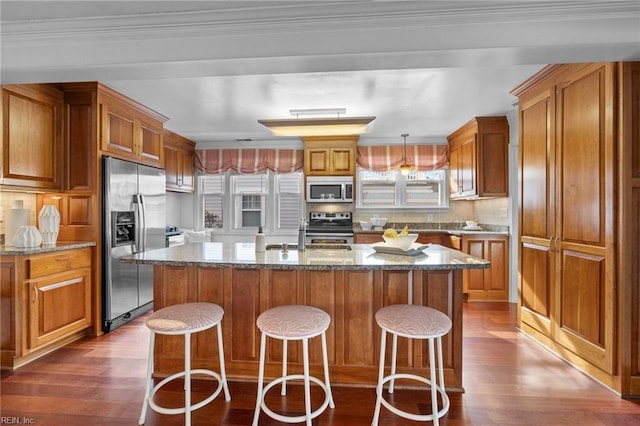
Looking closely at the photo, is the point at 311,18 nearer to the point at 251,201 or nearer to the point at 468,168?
the point at 468,168

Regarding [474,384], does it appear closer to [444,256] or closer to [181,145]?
[444,256]

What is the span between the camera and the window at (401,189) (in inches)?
211

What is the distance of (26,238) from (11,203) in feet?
1.94

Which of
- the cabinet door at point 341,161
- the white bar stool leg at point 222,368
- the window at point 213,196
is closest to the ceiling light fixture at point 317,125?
the white bar stool leg at point 222,368

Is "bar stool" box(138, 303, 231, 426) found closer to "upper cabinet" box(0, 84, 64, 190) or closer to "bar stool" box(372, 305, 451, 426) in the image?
"bar stool" box(372, 305, 451, 426)

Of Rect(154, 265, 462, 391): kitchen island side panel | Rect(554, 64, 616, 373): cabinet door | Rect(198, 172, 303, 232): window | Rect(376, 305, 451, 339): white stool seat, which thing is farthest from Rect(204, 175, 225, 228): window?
Rect(554, 64, 616, 373): cabinet door

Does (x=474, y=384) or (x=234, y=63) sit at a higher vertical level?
(x=234, y=63)

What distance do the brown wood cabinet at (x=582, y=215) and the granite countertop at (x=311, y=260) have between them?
0.99 meters

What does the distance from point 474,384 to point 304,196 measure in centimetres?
352

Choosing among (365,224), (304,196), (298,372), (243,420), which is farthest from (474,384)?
(304,196)

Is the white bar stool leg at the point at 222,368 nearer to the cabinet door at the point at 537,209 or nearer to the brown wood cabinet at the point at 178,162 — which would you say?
the cabinet door at the point at 537,209

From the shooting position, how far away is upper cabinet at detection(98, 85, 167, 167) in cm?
313

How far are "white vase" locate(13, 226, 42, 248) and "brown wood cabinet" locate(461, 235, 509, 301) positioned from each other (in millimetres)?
4520

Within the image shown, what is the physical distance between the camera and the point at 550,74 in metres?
2.69
